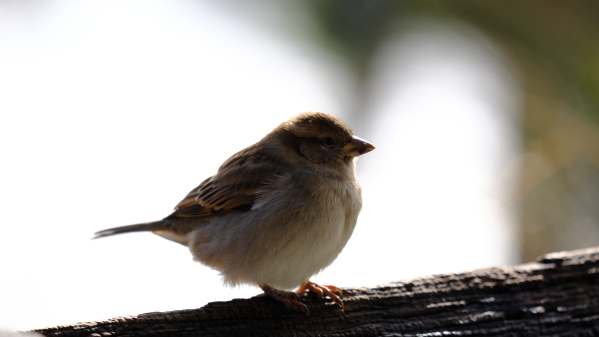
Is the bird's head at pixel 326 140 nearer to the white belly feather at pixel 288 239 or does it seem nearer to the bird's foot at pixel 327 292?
the white belly feather at pixel 288 239

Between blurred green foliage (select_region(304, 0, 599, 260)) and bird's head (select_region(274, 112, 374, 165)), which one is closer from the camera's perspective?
bird's head (select_region(274, 112, 374, 165))

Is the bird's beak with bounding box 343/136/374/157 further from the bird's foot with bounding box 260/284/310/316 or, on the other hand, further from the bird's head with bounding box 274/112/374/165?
the bird's foot with bounding box 260/284/310/316

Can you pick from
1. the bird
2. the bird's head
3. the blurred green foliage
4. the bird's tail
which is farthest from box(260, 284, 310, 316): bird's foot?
the blurred green foliage

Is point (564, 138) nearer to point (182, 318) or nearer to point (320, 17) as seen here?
point (320, 17)

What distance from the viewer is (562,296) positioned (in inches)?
145

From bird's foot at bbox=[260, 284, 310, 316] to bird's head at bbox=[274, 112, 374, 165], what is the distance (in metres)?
0.67

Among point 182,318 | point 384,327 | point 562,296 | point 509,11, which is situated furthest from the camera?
point 509,11

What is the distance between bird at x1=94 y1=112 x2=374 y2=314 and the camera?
3.74 m

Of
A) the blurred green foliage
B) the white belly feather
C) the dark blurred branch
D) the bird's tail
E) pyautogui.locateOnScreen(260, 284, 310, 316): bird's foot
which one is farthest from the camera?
the blurred green foliage

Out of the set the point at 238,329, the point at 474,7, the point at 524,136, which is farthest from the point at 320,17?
the point at 238,329

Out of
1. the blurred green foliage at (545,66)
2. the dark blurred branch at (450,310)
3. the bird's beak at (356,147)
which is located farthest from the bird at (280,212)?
the blurred green foliage at (545,66)

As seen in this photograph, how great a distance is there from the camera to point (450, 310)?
3.52 m

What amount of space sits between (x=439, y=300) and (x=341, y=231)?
501 millimetres

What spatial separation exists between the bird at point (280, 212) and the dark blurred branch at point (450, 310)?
117 mm
